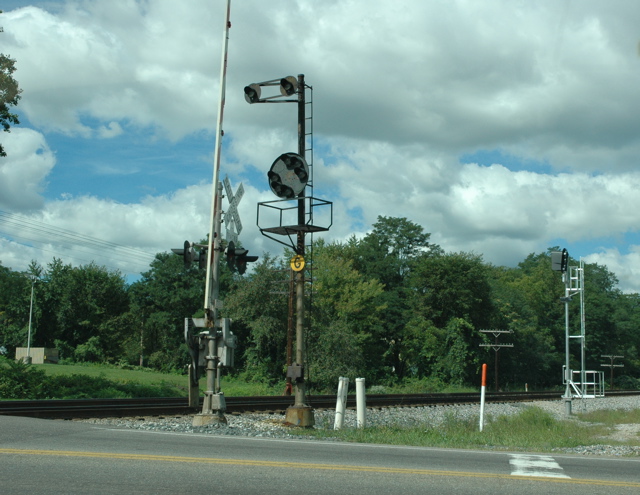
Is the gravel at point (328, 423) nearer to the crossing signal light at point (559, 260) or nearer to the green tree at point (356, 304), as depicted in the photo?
the crossing signal light at point (559, 260)

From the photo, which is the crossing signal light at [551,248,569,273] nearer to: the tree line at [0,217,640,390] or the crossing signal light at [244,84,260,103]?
the crossing signal light at [244,84,260,103]

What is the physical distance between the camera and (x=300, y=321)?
16094 millimetres

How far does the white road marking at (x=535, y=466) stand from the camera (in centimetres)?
854

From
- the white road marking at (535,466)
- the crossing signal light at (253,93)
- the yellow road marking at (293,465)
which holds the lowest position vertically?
the white road marking at (535,466)

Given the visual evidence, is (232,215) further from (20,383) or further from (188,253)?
(20,383)

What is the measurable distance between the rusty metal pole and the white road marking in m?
6.26

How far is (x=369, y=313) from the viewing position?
63906 millimetres

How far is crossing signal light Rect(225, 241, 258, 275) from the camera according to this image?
15.5 meters

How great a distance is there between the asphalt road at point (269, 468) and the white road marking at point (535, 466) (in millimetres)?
12

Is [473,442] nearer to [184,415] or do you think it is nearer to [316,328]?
[184,415]

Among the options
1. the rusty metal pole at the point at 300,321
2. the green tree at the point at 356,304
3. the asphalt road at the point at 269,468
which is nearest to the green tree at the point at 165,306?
the green tree at the point at 356,304

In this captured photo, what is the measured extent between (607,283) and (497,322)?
74.1 meters

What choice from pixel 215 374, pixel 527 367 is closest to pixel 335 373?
pixel 215 374

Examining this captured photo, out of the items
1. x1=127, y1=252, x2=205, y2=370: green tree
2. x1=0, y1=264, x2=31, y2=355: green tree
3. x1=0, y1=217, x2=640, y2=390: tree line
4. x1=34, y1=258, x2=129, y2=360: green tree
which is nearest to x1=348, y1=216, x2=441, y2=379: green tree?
x1=0, y1=217, x2=640, y2=390: tree line
